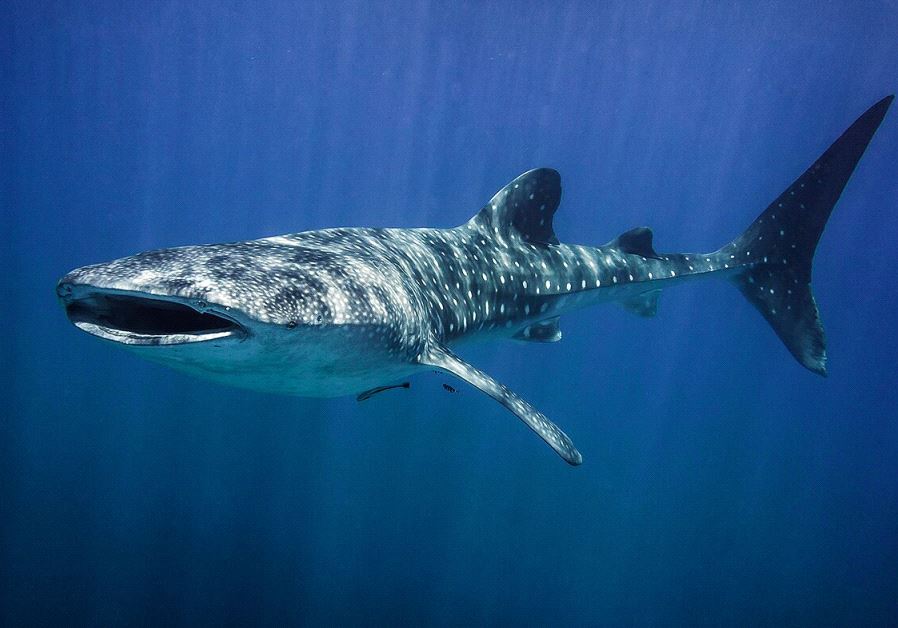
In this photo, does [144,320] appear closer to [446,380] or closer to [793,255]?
[793,255]

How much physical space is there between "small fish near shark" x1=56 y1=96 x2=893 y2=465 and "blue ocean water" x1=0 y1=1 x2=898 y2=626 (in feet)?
25.3

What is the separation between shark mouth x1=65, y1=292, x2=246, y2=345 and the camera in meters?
2.24

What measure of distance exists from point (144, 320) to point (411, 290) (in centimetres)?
171

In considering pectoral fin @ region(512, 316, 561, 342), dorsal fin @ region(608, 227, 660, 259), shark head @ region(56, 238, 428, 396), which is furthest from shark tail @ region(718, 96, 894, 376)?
shark head @ region(56, 238, 428, 396)

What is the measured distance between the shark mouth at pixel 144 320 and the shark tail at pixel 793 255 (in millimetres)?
6040

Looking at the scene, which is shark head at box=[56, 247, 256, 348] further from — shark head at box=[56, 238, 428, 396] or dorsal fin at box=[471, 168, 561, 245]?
dorsal fin at box=[471, 168, 561, 245]

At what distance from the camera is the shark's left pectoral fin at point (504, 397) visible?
12.4 ft

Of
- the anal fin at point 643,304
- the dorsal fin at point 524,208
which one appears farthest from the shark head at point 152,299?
the anal fin at point 643,304

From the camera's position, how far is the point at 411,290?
4016 mm

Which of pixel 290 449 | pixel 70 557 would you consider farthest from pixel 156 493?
pixel 290 449

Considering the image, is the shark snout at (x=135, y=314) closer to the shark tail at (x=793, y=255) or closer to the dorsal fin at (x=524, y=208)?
the dorsal fin at (x=524, y=208)

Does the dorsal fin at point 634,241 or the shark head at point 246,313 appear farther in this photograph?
the dorsal fin at point 634,241

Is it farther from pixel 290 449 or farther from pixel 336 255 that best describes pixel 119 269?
pixel 290 449

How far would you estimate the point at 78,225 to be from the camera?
1150 inches
